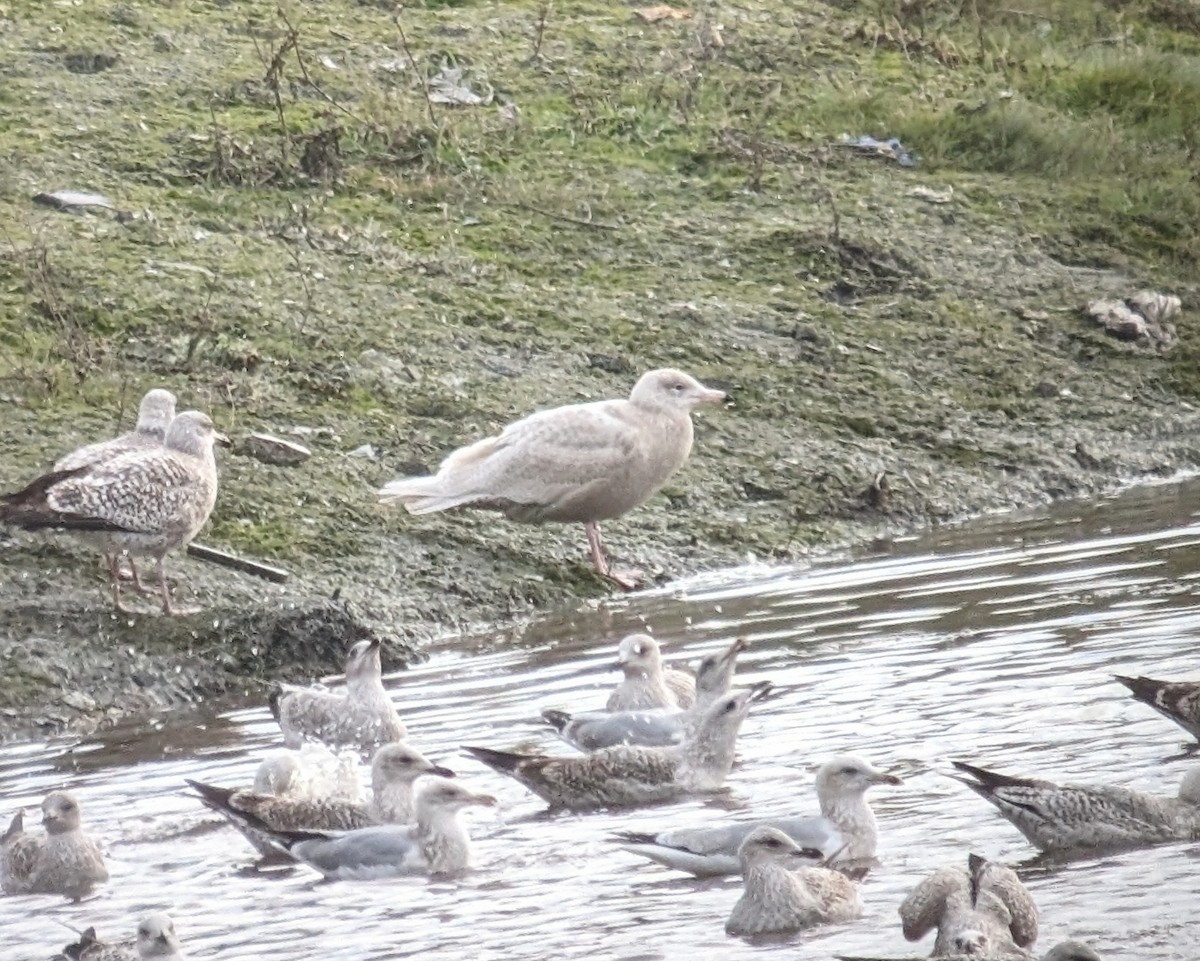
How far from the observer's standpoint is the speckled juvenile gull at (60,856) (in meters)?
8.51

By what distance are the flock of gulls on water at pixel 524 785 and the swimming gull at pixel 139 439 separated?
0.02 metres

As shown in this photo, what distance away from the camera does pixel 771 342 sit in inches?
620

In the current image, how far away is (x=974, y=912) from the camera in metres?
6.93

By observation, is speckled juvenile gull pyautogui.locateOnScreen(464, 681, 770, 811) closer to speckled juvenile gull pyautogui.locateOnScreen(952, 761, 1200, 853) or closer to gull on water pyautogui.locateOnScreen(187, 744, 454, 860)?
gull on water pyautogui.locateOnScreen(187, 744, 454, 860)

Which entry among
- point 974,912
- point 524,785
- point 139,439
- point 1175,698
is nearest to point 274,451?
point 139,439

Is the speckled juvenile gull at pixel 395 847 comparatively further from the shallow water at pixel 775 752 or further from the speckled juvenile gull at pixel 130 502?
the speckled juvenile gull at pixel 130 502

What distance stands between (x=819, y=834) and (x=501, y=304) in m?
7.77

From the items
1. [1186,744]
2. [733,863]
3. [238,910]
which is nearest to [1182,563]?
[1186,744]

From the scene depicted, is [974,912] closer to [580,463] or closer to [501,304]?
[580,463]

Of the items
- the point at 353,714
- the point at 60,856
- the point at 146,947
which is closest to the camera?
the point at 146,947

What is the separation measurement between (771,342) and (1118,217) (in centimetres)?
381

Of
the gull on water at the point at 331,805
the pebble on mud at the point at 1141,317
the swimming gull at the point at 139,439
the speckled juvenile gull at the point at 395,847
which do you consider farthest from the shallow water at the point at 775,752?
the pebble on mud at the point at 1141,317

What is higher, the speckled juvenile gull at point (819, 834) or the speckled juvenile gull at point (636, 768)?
the speckled juvenile gull at point (819, 834)

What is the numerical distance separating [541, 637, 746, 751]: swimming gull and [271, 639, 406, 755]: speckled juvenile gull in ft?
2.14
